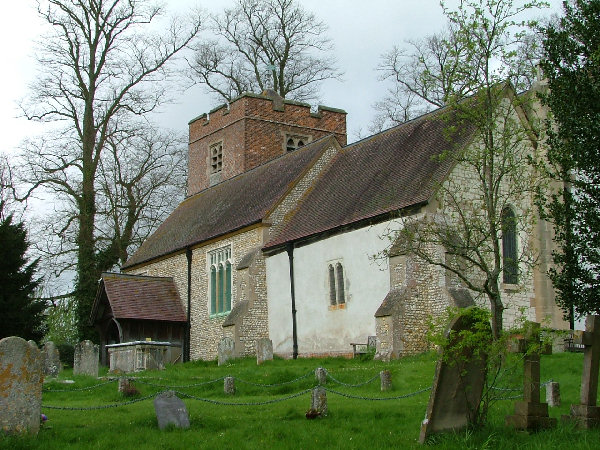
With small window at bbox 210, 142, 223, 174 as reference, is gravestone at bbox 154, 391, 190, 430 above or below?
below

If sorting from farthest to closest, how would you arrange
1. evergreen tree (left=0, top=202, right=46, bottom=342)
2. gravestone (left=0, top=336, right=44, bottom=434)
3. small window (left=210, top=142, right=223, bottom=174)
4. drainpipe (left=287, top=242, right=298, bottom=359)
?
small window (left=210, top=142, right=223, bottom=174) → evergreen tree (left=0, top=202, right=46, bottom=342) → drainpipe (left=287, top=242, right=298, bottom=359) → gravestone (left=0, top=336, right=44, bottom=434)

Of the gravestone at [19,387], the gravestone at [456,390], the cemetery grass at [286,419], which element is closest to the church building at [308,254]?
the cemetery grass at [286,419]

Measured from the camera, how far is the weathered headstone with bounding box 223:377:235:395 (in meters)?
15.5

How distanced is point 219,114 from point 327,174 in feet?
38.8

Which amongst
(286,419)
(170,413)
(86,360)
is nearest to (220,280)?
(86,360)

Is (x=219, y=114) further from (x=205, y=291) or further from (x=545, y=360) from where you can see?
(x=545, y=360)

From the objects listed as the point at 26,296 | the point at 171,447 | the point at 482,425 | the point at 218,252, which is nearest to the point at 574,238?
the point at 482,425

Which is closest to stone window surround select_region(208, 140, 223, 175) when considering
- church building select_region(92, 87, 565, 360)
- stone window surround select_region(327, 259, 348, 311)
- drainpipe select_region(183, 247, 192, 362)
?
church building select_region(92, 87, 565, 360)

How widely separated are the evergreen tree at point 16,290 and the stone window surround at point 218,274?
590 cm

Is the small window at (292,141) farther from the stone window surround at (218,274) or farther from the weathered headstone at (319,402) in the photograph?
the weathered headstone at (319,402)

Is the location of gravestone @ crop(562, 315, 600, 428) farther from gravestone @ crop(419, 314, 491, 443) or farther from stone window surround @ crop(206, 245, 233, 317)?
stone window surround @ crop(206, 245, 233, 317)

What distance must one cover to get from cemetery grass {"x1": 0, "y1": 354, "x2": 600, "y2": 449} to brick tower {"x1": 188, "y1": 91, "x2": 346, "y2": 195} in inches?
780

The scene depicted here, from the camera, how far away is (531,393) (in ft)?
32.0

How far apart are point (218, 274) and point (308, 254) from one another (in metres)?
5.41
